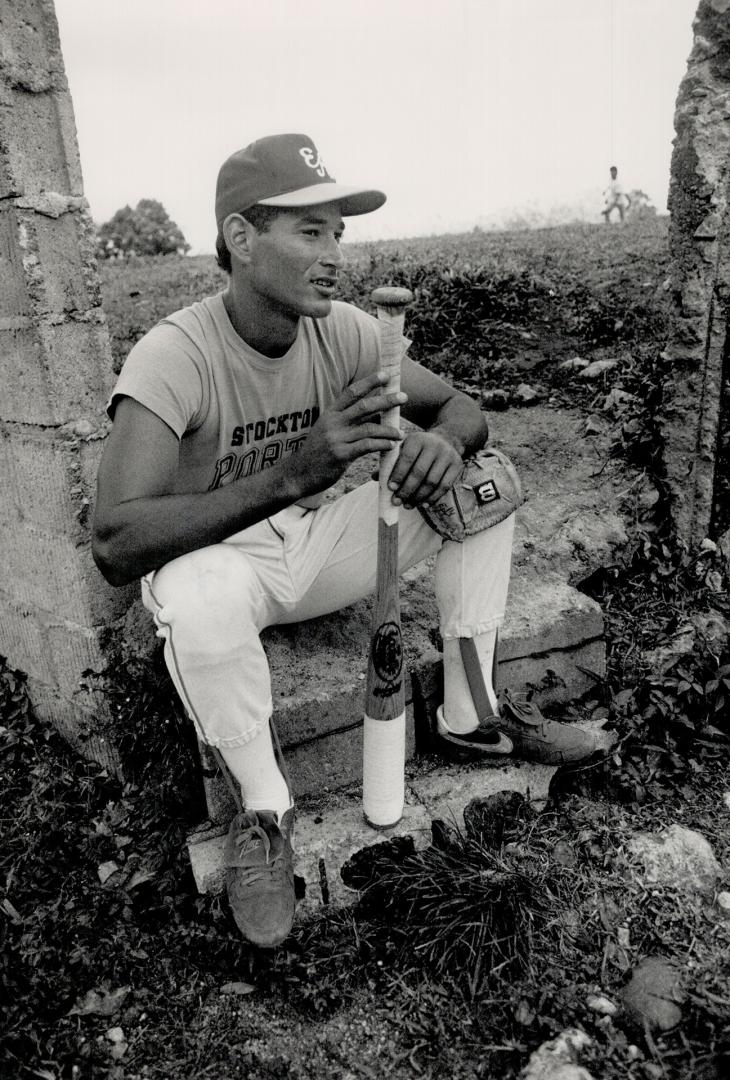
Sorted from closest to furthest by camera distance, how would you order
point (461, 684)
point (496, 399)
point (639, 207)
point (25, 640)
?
point (461, 684)
point (25, 640)
point (496, 399)
point (639, 207)

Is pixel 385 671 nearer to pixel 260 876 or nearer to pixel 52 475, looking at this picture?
pixel 260 876

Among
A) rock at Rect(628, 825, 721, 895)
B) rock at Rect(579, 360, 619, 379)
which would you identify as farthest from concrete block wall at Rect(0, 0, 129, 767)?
rock at Rect(579, 360, 619, 379)

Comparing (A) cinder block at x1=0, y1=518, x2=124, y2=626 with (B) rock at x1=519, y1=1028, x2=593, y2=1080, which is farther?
(A) cinder block at x1=0, y1=518, x2=124, y2=626

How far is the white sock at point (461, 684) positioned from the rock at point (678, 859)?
61cm

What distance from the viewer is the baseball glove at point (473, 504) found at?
2.62 m

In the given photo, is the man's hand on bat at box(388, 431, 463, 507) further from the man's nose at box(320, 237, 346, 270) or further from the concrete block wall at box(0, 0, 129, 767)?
the concrete block wall at box(0, 0, 129, 767)

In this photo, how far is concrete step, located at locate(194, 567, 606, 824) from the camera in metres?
2.80

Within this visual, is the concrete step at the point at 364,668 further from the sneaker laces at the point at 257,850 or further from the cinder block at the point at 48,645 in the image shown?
the cinder block at the point at 48,645

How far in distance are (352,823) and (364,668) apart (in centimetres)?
49

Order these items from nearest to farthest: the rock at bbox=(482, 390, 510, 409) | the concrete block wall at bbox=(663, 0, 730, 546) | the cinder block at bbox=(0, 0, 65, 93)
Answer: the cinder block at bbox=(0, 0, 65, 93) → the concrete block wall at bbox=(663, 0, 730, 546) → the rock at bbox=(482, 390, 510, 409)

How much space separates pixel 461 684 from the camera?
9.36 feet

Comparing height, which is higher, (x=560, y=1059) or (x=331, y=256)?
(x=331, y=256)

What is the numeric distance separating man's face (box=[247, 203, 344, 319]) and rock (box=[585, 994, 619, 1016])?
203cm

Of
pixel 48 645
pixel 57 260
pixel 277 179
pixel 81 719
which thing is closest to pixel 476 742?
pixel 81 719
